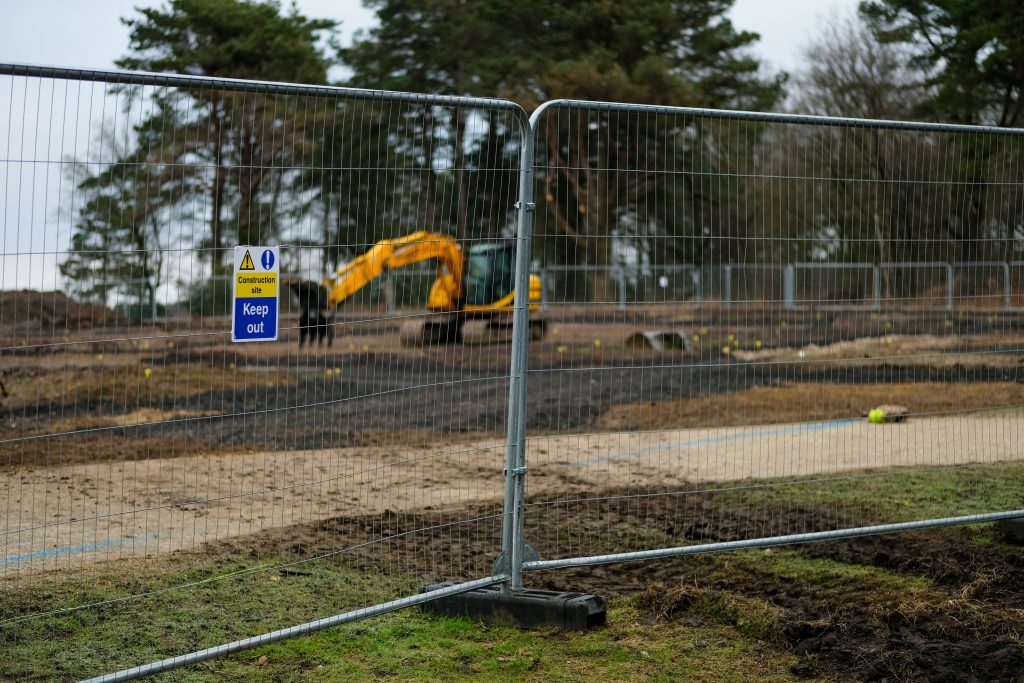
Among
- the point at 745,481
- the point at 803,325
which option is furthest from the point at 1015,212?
the point at 803,325

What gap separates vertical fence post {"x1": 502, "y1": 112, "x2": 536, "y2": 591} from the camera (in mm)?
5344

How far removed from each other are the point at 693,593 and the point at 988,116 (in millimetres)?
33705

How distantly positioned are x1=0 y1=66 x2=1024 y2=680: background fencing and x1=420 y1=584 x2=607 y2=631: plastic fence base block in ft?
0.33

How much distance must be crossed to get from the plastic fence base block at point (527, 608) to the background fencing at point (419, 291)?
0.33ft

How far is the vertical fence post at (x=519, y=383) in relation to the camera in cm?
534

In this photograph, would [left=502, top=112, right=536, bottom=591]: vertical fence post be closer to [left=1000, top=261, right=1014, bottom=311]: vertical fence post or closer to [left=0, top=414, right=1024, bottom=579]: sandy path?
[left=0, top=414, right=1024, bottom=579]: sandy path

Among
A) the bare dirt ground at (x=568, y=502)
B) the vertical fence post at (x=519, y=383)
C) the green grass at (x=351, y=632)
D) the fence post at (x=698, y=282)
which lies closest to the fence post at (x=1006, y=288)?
the bare dirt ground at (x=568, y=502)

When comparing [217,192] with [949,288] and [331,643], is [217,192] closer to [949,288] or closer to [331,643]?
[331,643]

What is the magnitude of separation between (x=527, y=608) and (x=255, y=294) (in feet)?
6.46

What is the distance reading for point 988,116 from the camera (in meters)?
35.1

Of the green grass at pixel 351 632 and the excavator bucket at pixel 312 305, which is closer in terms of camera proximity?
the green grass at pixel 351 632

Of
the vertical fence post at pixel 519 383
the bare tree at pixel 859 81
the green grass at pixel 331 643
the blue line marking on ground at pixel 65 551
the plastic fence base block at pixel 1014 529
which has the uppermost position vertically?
the bare tree at pixel 859 81

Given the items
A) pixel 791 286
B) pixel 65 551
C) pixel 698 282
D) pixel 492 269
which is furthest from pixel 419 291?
pixel 698 282

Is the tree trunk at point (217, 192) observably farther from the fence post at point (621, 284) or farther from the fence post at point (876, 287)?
the fence post at point (876, 287)
